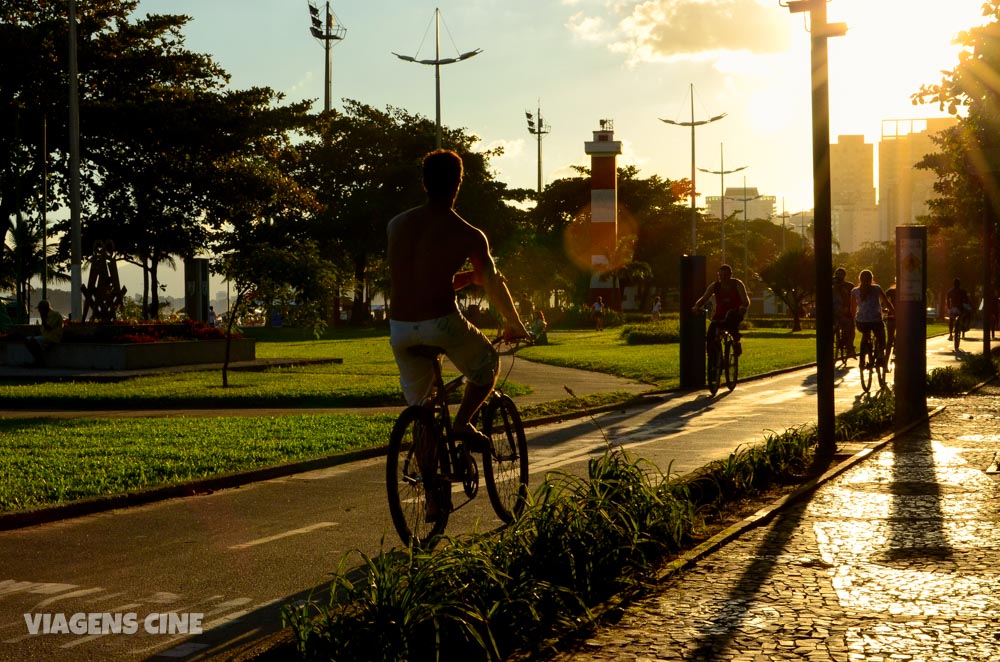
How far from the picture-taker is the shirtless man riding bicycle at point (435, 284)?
21.5 ft

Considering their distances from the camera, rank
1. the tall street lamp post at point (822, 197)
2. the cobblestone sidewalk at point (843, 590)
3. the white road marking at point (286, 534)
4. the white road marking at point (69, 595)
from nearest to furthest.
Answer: the cobblestone sidewalk at point (843, 590)
the white road marking at point (69, 595)
the white road marking at point (286, 534)
the tall street lamp post at point (822, 197)

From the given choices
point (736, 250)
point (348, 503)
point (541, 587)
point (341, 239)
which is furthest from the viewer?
point (736, 250)

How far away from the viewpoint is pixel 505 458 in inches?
289

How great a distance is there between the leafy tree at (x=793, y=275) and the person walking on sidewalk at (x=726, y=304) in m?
40.8

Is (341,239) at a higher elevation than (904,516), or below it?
higher

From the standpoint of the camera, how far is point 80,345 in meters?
24.8

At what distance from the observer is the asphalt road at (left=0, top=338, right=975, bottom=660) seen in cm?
509

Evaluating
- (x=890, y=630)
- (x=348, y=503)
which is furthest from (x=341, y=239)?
(x=890, y=630)

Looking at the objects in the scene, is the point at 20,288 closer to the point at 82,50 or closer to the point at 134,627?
the point at 82,50

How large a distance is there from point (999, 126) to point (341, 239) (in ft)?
146

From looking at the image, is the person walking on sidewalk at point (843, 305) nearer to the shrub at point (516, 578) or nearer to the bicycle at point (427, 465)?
the shrub at point (516, 578)

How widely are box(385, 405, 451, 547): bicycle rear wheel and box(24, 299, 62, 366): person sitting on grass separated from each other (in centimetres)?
1976

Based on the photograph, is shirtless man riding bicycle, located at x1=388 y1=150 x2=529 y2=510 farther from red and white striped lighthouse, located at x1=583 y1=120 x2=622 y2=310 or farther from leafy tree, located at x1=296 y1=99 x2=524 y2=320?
red and white striped lighthouse, located at x1=583 y1=120 x2=622 y2=310

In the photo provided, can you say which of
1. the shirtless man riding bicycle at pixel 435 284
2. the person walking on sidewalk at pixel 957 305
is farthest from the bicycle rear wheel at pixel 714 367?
the person walking on sidewalk at pixel 957 305
